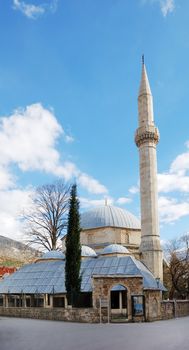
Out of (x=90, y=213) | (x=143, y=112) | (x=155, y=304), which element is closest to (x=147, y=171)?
(x=143, y=112)

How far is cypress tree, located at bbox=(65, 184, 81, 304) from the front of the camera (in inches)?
867

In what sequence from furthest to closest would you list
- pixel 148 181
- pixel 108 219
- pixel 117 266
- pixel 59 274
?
1. pixel 108 219
2. pixel 148 181
3. pixel 59 274
4. pixel 117 266

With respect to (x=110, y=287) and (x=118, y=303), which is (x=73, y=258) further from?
(x=118, y=303)

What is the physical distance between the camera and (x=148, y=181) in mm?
31578

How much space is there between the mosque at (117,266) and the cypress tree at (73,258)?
1050mm

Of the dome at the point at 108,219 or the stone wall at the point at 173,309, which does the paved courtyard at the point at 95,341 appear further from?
the dome at the point at 108,219

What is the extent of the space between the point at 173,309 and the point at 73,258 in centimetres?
630

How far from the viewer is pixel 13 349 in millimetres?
10016

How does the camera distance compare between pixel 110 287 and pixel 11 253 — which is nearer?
pixel 110 287

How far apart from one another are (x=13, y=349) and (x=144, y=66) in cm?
2837

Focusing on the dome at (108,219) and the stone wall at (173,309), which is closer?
the stone wall at (173,309)

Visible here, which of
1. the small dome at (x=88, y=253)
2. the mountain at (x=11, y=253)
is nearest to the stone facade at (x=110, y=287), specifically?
the small dome at (x=88, y=253)

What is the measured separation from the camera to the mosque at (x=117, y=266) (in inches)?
788

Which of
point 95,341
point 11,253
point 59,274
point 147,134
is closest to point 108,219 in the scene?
point 147,134
